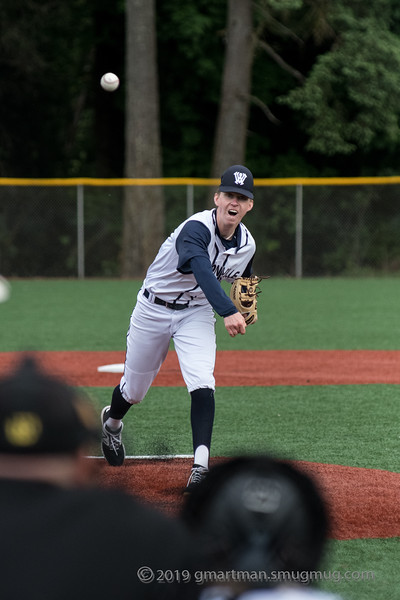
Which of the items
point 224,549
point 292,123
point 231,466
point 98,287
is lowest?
point 98,287

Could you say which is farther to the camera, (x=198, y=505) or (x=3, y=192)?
(x=3, y=192)

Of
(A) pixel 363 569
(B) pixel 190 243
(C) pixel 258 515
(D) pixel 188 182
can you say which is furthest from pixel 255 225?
(C) pixel 258 515

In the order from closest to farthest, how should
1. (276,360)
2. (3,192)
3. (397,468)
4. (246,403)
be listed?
1. (397,468)
2. (246,403)
3. (276,360)
4. (3,192)

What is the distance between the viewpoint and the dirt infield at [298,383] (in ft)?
16.5

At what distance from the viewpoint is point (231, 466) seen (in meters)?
2.39

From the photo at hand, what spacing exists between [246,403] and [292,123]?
20.3 meters

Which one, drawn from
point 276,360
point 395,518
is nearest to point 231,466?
point 395,518

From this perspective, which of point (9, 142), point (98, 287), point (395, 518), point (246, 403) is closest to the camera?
point (395, 518)

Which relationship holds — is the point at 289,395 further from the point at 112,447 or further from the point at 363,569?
the point at 363,569

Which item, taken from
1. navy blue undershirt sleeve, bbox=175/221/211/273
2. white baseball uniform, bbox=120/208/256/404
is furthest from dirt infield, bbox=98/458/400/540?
navy blue undershirt sleeve, bbox=175/221/211/273

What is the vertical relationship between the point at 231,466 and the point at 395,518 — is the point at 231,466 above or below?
above

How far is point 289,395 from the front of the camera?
9.10m

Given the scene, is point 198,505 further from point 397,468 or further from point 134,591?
point 397,468

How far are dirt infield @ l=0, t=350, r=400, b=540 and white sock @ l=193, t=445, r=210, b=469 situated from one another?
20 cm
